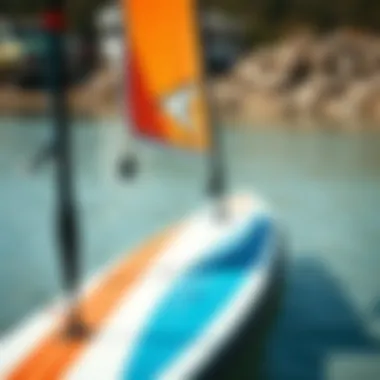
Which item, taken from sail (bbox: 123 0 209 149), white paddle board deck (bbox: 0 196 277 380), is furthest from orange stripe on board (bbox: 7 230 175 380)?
sail (bbox: 123 0 209 149)

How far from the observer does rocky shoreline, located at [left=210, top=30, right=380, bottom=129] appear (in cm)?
132

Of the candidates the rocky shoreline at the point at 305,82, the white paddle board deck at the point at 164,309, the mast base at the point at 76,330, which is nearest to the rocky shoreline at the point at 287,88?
the rocky shoreline at the point at 305,82

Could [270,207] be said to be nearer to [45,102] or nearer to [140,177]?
[140,177]

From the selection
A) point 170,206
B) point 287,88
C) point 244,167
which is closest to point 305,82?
point 287,88

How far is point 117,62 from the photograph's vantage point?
3.96 feet

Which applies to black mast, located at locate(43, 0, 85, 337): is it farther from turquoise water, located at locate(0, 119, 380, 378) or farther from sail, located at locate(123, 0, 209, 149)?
sail, located at locate(123, 0, 209, 149)

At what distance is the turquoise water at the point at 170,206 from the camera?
1.16 meters

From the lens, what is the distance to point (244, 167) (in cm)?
144

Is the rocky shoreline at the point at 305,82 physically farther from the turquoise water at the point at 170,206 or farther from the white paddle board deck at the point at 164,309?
the white paddle board deck at the point at 164,309

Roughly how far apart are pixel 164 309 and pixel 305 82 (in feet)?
1.94

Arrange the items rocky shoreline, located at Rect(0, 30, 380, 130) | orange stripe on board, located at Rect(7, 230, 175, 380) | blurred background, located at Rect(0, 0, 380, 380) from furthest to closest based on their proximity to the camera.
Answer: rocky shoreline, located at Rect(0, 30, 380, 130) < blurred background, located at Rect(0, 0, 380, 380) < orange stripe on board, located at Rect(7, 230, 175, 380)

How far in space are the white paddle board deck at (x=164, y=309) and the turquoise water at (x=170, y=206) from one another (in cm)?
6

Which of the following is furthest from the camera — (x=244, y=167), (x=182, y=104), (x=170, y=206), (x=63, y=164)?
(x=244, y=167)

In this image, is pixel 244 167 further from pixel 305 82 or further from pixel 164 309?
pixel 164 309
